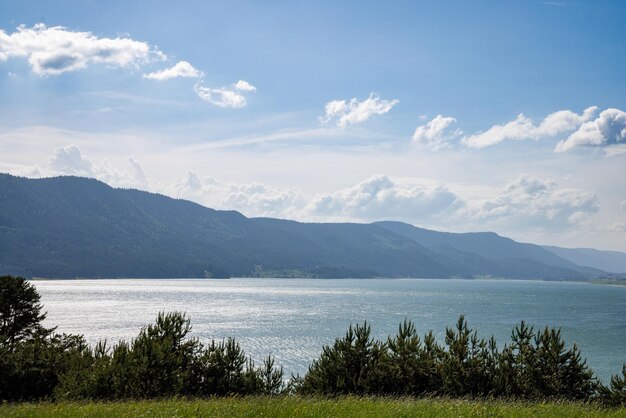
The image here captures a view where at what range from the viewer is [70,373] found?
1141 inches

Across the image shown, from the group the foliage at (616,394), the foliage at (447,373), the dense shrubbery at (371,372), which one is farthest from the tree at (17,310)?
the foliage at (616,394)

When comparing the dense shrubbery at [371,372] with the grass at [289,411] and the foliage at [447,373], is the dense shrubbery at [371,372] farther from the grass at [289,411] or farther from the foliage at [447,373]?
the grass at [289,411]

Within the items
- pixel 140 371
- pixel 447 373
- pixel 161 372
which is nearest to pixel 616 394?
pixel 447 373

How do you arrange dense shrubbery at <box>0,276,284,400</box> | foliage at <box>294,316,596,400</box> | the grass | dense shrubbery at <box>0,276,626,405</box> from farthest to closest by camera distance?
1. foliage at <box>294,316,596,400</box>
2. dense shrubbery at <box>0,276,626,405</box>
3. dense shrubbery at <box>0,276,284,400</box>
4. the grass

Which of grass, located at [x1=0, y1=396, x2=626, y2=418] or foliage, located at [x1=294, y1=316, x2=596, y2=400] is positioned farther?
foliage, located at [x1=294, y1=316, x2=596, y2=400]

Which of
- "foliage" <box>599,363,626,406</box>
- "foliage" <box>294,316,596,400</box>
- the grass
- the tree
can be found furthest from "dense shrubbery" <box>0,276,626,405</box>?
the tree

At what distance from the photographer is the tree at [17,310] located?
5300 centimetres

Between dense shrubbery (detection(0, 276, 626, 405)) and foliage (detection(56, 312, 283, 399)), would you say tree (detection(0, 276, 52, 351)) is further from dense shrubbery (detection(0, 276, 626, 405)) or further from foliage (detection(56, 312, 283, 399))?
foliage (detection(56, 312, 283, 399))

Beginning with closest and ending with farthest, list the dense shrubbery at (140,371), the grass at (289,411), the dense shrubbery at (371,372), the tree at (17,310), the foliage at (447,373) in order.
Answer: the grass at (289,411) < the dense shrubbery at (140,371) < the dense shrubbery at (371,372) < the foliage at (447,373) < the tree at (17,310)

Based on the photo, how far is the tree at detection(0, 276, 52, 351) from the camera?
53000mm

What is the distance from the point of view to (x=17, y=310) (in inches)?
2137

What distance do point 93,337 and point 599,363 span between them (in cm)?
9272

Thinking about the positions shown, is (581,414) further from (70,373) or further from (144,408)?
(70,373)

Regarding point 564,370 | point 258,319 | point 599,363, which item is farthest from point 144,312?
point 564,370
